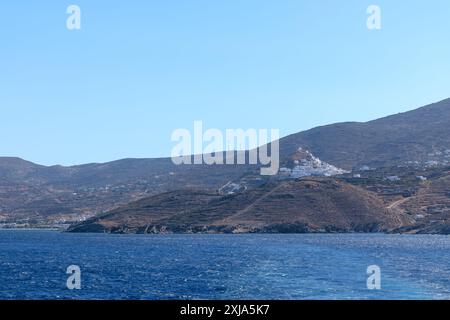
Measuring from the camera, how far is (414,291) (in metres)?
71.8

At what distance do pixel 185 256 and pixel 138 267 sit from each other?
27373 mm

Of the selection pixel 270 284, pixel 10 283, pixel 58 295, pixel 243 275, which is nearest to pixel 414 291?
pixel 270 284

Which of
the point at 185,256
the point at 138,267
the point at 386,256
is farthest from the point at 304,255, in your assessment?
the point at 138,267

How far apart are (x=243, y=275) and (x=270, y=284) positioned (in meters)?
13.4

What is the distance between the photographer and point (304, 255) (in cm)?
13262

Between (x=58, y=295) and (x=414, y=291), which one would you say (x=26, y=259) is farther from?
(x=414, y=291)
